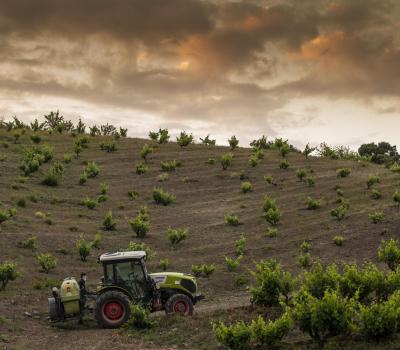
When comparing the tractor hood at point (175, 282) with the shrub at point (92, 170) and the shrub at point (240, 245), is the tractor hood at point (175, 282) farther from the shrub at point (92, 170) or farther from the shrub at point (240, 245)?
the shrub at point (92, 170)

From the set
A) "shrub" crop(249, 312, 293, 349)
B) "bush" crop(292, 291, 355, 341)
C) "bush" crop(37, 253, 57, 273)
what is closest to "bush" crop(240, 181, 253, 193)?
"bush" crop(37, 253, 57, 273)

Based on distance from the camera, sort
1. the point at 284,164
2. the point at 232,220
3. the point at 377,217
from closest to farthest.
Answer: the point at 377,217
the point at 232,220
the point at 284,164

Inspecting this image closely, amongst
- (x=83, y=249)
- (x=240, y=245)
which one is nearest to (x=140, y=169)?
(x=240, y=245)

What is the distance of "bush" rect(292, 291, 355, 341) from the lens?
1294 centimetres

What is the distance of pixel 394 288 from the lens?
15.4 metres

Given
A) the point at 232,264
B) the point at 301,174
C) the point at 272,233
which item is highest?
the point at 301,174

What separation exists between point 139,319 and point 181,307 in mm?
1705

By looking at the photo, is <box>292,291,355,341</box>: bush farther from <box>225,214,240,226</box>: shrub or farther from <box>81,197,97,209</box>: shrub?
<box>81,197,97,209</box>: shrub

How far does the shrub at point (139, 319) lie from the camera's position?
17.0m

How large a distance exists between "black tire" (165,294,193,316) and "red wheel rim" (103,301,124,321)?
1466mm

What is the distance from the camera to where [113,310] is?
17.8m

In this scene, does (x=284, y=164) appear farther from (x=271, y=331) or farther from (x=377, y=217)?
(x=271, y=331)

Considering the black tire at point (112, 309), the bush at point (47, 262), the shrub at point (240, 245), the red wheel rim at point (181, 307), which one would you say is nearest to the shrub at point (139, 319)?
the black tire at point (112, 309)

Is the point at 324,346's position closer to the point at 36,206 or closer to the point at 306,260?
the point at 306,260
